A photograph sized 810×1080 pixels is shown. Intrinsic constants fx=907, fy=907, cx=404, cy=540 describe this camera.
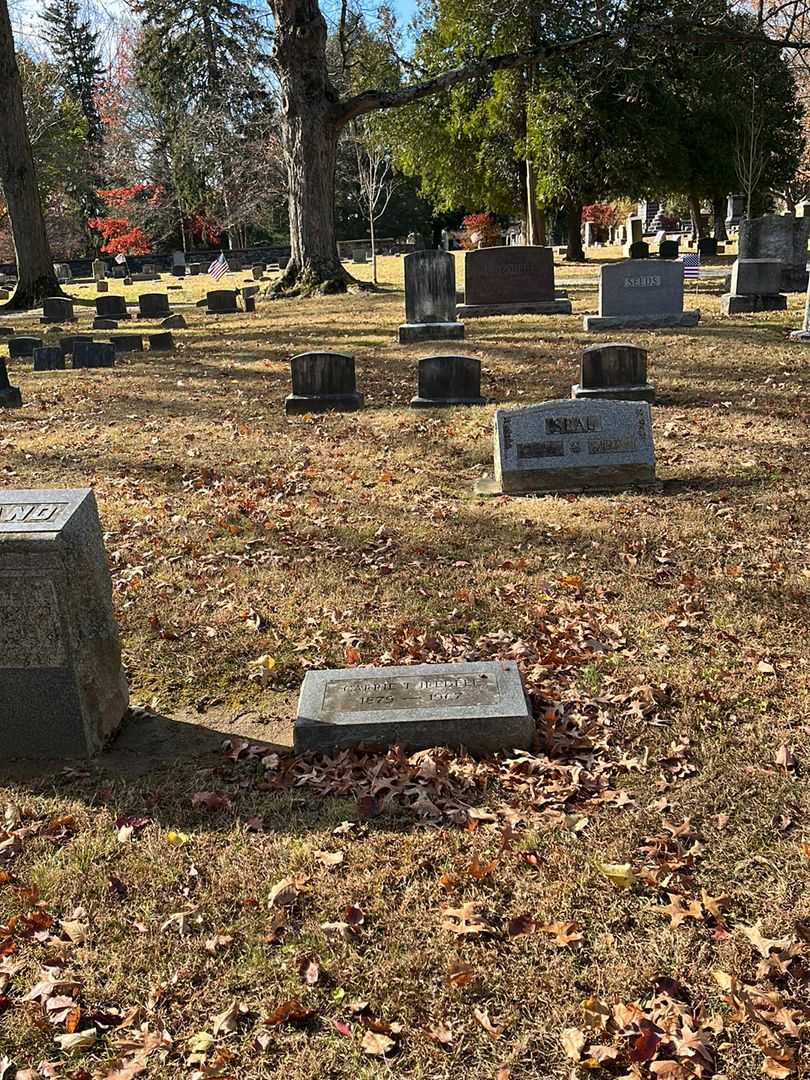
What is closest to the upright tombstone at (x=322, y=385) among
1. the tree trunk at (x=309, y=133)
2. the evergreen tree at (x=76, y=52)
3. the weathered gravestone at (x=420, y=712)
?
the weathered gravestone at (x=420, y=712)

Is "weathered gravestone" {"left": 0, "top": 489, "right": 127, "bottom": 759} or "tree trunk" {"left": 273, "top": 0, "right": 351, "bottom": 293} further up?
"tree trunk" {"left": 273, "top": 0, "right": 351, "bottom": 293}

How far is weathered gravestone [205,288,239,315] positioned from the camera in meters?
25.8

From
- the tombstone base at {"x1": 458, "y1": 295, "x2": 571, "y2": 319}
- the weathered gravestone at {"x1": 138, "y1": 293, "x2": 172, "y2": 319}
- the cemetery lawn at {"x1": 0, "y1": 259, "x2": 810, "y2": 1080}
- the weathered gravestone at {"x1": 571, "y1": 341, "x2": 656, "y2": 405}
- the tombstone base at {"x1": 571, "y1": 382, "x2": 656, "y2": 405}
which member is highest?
the weathered gravestone at {"x1": 138, "y1": 293, "x2": 172, "y2": 319}

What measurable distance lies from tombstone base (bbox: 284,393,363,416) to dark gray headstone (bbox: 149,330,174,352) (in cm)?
746

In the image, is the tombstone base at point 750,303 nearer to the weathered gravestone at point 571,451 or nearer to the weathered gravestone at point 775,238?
the weathered gravestone at point 775,238

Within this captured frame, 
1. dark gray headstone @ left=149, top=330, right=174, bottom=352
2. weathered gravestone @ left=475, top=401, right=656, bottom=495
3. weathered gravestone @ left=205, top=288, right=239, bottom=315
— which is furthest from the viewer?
weathered gravestone @ left=205, top=288, right=239, bottom=315

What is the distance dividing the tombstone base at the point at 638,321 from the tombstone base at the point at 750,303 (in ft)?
6.30

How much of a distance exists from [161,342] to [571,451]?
12.8 metres

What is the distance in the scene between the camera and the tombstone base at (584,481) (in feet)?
27.0

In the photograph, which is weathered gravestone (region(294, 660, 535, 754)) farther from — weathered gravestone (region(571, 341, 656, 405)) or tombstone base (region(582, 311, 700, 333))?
tombstone base (region(582, 311, 700, 333))

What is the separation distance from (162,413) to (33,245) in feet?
57.1

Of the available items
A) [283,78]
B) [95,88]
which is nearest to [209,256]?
[95,88]

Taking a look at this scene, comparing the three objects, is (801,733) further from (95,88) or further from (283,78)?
(95,88)

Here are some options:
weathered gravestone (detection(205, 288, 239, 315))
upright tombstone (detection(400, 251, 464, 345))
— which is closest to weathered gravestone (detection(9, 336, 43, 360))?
weathered gravestone (detection(205, 288, 239, 315))
